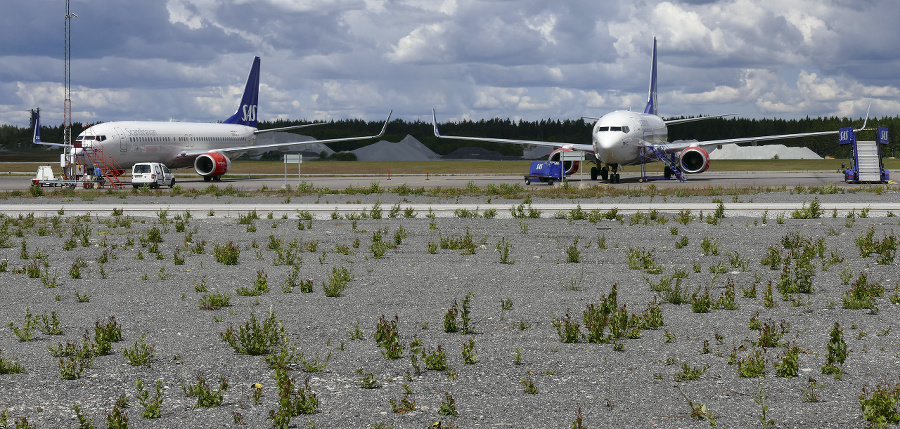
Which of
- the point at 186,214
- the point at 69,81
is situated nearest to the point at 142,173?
the point at 69,81

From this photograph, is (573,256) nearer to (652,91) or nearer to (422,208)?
(422,208)

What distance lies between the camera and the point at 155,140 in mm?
52094

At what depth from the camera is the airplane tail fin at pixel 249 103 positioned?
65562 millimetres

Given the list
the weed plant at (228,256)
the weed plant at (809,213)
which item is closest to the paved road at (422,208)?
the weed plant at (809,213)

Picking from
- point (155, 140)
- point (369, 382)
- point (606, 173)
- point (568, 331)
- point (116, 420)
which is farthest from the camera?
point (155, 140)

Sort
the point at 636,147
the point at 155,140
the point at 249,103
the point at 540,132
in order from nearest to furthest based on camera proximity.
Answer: the point at 636,147
the point at 155,140
the point at 249,103
the point at 540,132

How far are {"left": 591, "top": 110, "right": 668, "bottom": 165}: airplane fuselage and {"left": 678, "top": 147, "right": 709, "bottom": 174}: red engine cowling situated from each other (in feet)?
9.26

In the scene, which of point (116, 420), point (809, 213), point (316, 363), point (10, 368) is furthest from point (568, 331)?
point (809, 213)

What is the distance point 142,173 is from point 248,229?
81.2 ft

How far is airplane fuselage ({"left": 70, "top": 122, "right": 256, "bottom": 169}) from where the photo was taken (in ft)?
158

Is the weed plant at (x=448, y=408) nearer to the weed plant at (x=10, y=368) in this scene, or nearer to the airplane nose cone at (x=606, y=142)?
the weed plant at (x=10, y=368)

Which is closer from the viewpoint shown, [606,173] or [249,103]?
[606,173]

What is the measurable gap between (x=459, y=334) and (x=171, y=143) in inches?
1884

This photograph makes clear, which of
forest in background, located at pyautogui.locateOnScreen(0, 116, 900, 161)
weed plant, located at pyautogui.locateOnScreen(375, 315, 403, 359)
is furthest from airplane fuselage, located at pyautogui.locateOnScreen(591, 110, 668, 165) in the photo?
forest in background, located at pyautogui.locateOnScreen(0, 116, 900, 161)
